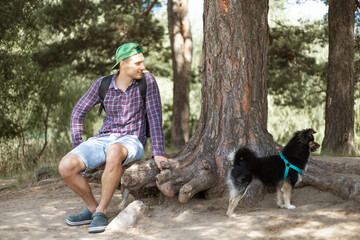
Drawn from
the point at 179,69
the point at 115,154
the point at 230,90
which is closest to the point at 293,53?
the point at 179,69

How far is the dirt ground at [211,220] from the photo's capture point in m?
4.21

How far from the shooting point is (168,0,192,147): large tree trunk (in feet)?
50.2

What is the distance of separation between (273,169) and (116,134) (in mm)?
1893

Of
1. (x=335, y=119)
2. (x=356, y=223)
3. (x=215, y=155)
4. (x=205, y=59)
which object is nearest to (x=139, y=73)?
(x=205, y=59)

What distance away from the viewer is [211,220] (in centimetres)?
483

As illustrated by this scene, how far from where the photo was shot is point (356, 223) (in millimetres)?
4184

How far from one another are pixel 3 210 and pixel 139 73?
2.72m

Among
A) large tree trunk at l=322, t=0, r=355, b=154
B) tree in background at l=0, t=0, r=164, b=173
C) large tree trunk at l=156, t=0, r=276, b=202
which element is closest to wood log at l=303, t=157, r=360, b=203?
large tree trunk at l=156, t=0, r=276, b=202

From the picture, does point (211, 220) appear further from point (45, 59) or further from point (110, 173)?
point (45, 59)

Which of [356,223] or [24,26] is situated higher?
[24,26]

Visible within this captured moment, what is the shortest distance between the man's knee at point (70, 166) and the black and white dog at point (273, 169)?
171 cm

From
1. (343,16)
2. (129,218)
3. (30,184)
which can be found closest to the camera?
(129,218)

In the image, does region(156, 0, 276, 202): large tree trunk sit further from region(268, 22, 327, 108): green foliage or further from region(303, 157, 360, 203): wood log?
region(268, 22, 327, 108): green foliage

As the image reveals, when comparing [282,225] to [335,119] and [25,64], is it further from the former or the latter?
[25,64]
